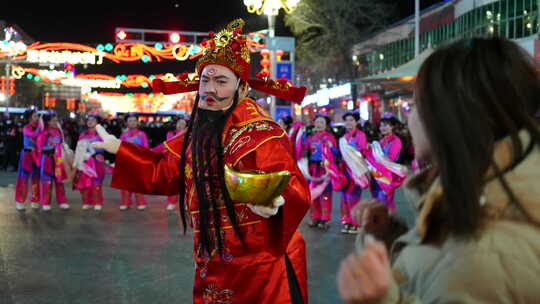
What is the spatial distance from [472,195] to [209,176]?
2043 mm

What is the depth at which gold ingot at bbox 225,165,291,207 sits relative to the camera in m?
2.63

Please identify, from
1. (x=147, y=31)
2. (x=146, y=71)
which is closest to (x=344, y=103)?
(x=146, y=71)

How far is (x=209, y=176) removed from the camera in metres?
3.13

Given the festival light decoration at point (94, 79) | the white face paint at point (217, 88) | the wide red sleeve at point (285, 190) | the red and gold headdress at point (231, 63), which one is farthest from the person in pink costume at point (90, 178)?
the festival light decoration at point (94, 79)

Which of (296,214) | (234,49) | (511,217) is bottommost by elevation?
(296,214)

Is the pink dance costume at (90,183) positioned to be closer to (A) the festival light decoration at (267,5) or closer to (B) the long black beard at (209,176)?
(A) the festival light decoration at (267,5)

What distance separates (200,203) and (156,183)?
1.42 feet

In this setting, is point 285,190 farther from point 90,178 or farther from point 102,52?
point 102,52

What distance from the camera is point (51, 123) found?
1102 cm

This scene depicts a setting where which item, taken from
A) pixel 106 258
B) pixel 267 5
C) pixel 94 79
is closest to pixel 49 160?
pixel 106 258

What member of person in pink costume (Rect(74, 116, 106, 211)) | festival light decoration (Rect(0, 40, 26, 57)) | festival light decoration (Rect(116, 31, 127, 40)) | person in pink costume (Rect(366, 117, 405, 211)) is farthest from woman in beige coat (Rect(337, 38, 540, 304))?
festival light decoration (Rect(0, 40, 26, 57))

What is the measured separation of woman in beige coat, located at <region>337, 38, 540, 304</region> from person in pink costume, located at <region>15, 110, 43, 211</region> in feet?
34.7

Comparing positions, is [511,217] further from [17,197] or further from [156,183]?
[17,197]

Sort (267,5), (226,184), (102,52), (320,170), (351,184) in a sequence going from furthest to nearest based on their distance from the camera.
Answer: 1. (102,52)
2. (267,5)
3. (320,170)
4. (351,184)
5. (226,184)
